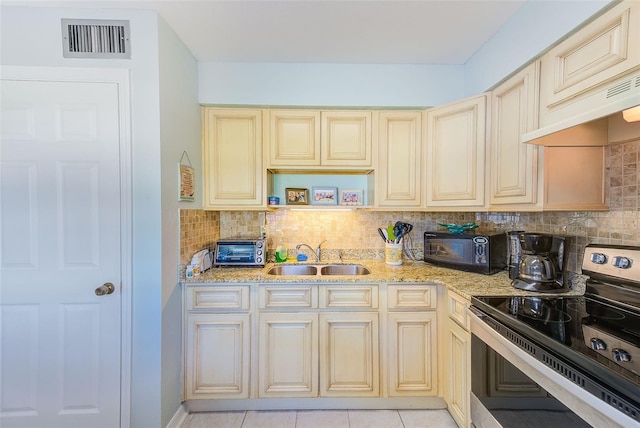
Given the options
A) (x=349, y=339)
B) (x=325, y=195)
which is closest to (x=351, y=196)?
(x=325, y=195)

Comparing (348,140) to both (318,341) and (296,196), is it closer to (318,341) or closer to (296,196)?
(296,196)

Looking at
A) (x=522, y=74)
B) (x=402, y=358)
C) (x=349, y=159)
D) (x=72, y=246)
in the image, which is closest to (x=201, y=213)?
(x=72, y=246)

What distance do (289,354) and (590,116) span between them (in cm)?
196

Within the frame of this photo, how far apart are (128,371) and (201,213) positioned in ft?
3.53

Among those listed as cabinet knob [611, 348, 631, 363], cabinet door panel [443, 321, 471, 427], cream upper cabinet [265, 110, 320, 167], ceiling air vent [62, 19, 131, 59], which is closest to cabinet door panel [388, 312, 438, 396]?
cabinet door panel [443, 321, 471, 427]

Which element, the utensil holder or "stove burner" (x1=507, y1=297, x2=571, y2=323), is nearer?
"stove burner" (x1=507, y1=297, x2=571, y2=323)

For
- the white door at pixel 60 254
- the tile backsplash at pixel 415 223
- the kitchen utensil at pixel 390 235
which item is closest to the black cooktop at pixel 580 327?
the tile backsplash at pixel 415 223

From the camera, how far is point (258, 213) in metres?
2.41

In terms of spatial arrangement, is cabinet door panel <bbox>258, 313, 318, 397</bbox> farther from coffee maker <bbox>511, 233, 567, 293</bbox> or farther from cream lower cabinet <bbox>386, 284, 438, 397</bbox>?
coffee maker <bbox>511, 233, 567, 293</bbox>

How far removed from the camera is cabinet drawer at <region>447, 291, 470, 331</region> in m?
1.54

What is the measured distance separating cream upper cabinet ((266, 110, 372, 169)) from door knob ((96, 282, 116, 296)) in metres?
1.27

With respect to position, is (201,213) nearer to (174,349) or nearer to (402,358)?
(174,349)

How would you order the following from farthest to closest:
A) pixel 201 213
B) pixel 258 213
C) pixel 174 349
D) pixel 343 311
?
1. pixel 258 213
2. pixel 201 213
3. pixel 343 311
4. pixel 174 349

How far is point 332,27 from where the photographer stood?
1.66 metres
